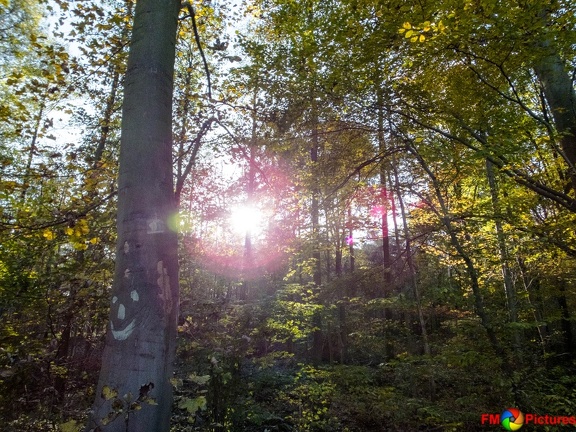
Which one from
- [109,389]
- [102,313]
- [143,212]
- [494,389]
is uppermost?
[143,212]

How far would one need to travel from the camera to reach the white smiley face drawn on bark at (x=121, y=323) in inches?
47.5

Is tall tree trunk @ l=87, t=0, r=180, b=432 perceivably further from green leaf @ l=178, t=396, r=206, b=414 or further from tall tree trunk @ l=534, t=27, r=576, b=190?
tall tree trunk @ l=534, t=27, r=576, b=190

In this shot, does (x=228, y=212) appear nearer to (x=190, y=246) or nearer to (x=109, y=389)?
(x=190, y=246)

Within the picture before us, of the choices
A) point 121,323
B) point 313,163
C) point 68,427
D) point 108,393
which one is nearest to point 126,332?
point 121,323

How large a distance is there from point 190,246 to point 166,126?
7.01m

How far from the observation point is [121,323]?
4.00ft

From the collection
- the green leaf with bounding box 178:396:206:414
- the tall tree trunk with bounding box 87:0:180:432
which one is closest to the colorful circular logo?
the green leaf with bounding box 178:396:206:414

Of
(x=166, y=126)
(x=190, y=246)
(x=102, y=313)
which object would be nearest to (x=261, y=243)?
(x=190, y=246)

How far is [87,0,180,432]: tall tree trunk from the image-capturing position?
1.15 metres

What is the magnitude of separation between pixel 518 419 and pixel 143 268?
5.23 m

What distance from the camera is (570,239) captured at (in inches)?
208

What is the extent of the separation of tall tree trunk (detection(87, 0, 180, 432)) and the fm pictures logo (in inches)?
191

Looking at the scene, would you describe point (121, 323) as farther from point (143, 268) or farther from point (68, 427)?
point (68, 427)

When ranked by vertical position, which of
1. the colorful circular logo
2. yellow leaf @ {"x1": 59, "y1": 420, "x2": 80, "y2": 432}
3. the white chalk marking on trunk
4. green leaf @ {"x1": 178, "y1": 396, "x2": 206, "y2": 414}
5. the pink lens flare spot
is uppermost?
the pink lens flare spot
